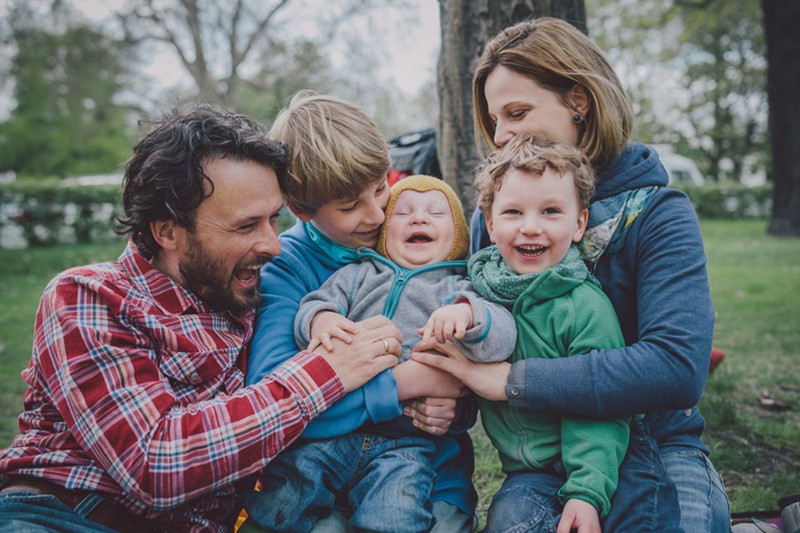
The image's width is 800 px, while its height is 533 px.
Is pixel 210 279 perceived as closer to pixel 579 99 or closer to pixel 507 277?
pixel 507 277

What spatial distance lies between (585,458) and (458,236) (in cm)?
95

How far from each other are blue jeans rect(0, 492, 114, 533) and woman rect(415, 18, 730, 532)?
1.10 metres

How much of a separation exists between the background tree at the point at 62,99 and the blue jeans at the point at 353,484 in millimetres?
20007

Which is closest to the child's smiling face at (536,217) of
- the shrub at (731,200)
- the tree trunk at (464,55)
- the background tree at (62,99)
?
the tree trunk at (464,55)

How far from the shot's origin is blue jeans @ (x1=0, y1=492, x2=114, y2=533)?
5.31 ft

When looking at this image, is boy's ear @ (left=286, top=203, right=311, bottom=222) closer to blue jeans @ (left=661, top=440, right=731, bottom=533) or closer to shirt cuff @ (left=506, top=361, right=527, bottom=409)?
shirt cuff @ (left=506, top=361, right=527, bottom=409)

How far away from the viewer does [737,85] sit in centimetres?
3088

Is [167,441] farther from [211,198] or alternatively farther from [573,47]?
[573,47]

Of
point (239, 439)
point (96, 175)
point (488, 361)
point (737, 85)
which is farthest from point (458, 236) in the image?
point (737, 85)

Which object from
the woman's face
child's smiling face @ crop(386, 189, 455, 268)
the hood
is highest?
the woman's face

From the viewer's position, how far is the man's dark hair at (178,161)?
1.95 m

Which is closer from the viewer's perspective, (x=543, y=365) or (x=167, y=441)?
(x=167, y=441)

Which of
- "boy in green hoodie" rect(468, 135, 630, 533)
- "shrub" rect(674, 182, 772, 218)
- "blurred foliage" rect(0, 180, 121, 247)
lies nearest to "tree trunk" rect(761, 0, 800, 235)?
"shrub" rect(674, 182, 772, 218)

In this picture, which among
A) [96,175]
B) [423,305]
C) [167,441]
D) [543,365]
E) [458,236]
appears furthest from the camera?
[96,175]
